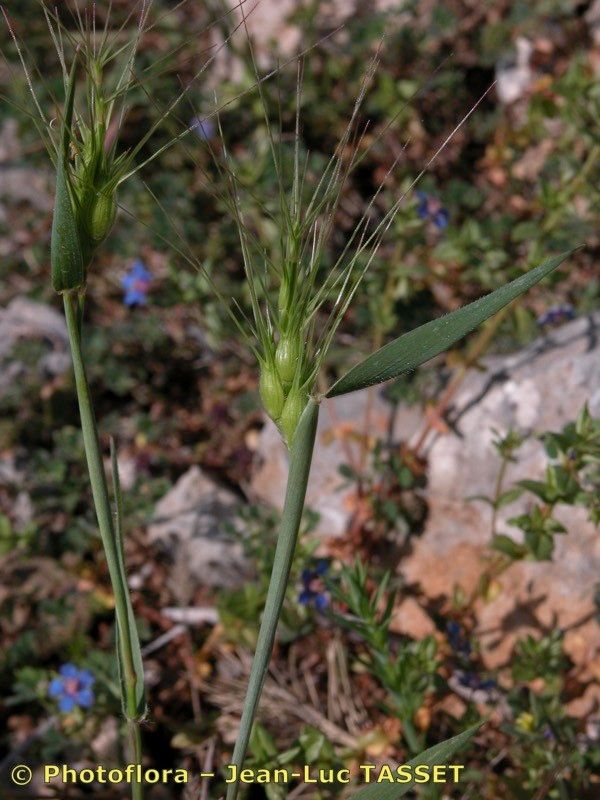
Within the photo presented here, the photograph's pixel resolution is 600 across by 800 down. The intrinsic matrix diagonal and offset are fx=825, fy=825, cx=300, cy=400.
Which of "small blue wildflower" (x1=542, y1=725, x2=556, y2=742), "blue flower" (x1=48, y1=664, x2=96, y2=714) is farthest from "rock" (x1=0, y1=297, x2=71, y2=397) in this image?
"small blue wildflower" (x1=542, y1=725, x2=556, y2=742)

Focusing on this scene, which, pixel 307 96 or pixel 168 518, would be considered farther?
pixel 307 96

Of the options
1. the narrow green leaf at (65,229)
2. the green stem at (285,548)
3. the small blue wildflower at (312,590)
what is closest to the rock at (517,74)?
the small blue wildflower at (312,590)

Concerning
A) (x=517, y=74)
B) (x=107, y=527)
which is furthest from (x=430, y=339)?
(x=517, y=74)

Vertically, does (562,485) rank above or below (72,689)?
above

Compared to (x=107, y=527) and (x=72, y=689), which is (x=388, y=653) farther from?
(x=72, y=689)

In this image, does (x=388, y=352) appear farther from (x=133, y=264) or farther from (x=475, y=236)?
(x=133, y=264)

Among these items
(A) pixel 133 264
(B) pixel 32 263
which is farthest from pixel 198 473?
(B) pixel 32 263
